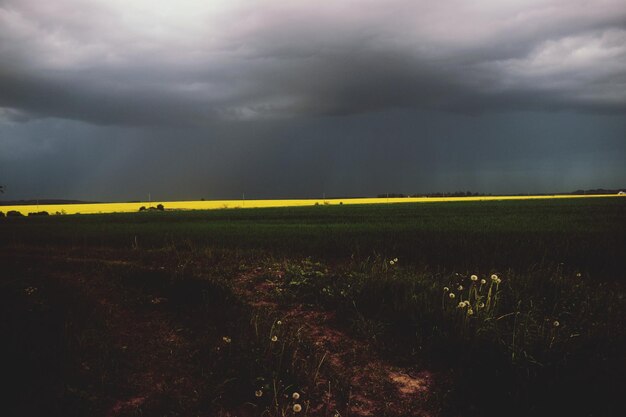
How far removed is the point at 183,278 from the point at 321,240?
7.60 meters

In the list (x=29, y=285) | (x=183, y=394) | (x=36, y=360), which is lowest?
(x=183, y=394)

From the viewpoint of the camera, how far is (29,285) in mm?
7695

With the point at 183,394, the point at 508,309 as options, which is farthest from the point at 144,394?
the point at 508,309

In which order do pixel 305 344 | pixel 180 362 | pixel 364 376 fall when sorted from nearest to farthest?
1. pixel 364 376
2. pixel 180 362
3. pixel 305 344

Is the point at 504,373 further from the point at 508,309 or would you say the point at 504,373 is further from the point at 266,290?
the point at 266,290

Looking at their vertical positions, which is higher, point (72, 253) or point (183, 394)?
Answer: point (72, 253)

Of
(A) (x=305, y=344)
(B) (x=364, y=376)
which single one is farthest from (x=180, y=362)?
(B) (x=364, y=376)

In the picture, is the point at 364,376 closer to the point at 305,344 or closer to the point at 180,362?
the point at 305,344

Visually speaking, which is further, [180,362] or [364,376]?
[180,362]

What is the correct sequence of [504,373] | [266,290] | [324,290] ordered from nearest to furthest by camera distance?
[504,373]
[324,290]
[266,290]

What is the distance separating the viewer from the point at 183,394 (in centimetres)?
468

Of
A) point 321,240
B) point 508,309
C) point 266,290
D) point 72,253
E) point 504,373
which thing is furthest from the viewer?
point 321,240

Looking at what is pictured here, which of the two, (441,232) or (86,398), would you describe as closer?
(86,398)

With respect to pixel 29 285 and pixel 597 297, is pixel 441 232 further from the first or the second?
pixel 29 285
